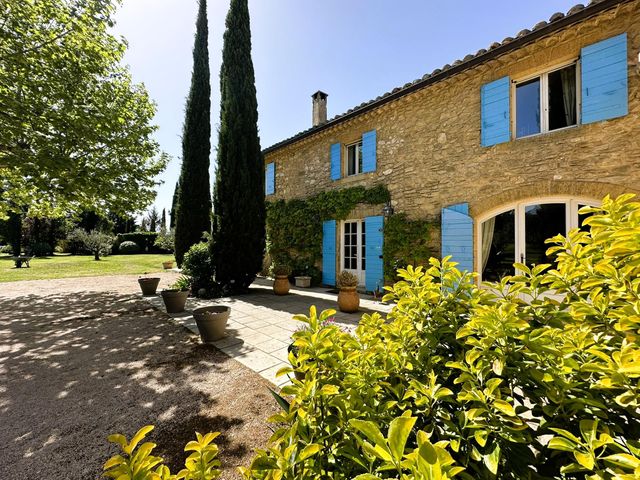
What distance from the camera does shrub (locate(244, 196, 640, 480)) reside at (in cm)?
66

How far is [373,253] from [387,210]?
1.39 metres

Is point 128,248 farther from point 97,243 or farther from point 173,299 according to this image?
point 173,299

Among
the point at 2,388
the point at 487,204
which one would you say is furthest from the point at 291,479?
the point at 487,204

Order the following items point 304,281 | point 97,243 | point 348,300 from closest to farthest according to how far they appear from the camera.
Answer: point 348,300, point 304,281, point 97,243

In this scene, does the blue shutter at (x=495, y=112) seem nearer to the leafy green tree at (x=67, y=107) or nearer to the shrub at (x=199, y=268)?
the shrub at (x=199, y=268)

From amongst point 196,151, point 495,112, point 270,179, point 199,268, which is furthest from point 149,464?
point 196,151

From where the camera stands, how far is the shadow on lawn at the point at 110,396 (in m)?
2.20

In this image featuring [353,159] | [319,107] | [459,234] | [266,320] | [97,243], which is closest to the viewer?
[266,320]

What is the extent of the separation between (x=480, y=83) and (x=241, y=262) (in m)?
8.12

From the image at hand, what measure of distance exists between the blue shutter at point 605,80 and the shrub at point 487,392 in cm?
569

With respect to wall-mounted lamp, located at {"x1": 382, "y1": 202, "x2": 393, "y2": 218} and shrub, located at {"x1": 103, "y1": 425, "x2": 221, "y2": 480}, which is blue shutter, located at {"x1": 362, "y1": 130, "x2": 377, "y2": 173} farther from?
shrub, located at {"x1": 103, "y1": 425, "x2": 221, "y2": 480}

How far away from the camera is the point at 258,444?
2.24m

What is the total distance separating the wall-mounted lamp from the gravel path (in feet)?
18.8

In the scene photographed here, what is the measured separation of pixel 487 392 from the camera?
805 mm
